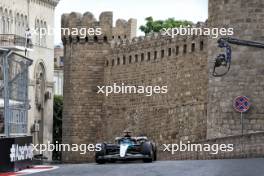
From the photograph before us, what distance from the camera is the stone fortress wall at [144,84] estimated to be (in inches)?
1666

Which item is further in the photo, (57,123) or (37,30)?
(57,123)

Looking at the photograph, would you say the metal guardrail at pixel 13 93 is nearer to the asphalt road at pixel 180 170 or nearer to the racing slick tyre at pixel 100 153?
the asphalt road at pixel 180 170

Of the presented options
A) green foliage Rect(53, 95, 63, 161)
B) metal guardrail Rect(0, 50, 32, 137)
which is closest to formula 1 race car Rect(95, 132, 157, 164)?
metal guardrail Rect(0, 50, 32, 137)

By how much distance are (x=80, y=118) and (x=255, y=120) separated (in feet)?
63.7

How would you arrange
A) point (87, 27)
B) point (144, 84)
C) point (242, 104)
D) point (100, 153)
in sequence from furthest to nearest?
point (87, 27) → point (144, 84) → point (242, 104) → point (100, 153)

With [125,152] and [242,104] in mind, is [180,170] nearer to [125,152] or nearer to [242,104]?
[125,152]

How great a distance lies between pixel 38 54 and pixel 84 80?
74.8ft

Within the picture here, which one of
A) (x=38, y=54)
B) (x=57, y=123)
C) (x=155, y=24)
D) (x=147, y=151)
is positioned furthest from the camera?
(x=155, y=24)

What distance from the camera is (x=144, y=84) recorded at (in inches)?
2176

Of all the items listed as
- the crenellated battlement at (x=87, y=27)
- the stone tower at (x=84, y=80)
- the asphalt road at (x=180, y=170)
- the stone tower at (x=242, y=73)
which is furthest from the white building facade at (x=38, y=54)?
the asphalt road at (x=180, y=170)

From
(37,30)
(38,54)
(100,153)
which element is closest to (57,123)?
(38,54)

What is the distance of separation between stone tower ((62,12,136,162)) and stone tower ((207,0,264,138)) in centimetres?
1771

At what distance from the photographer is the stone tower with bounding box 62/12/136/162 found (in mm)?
59219

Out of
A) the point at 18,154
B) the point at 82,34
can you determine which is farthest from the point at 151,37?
the point at 18,154
